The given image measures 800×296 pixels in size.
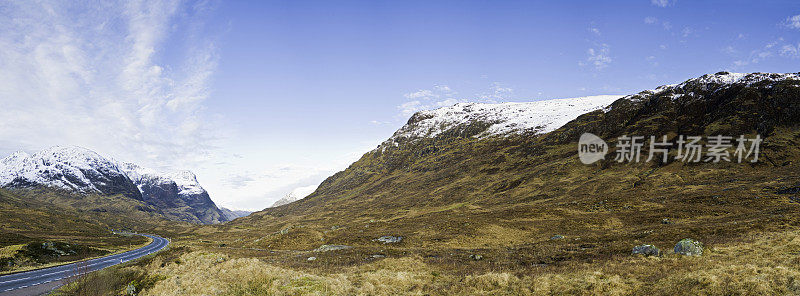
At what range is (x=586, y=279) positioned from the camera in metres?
15.2

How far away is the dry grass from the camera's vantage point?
12.6m

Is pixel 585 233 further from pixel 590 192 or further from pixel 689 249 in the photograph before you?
pixel 590 192

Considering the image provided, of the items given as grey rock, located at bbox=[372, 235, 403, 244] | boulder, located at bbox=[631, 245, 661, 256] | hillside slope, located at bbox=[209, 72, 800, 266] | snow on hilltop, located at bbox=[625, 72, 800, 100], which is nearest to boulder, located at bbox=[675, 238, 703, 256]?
boulder, located at bbox=[631, 245, 661, 256]

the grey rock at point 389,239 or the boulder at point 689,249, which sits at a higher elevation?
the boulder at point 689,249

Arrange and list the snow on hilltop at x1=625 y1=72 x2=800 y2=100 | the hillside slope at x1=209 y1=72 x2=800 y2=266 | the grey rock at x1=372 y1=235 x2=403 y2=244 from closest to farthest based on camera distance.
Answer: the hillside slope at x1=209 y1=72 x2=800 y2=266, the grey rock at x1=372 y1=235 x2=403 y2=244, the snow on hilltop at x1=625 y1=72 x2=800 y2=100

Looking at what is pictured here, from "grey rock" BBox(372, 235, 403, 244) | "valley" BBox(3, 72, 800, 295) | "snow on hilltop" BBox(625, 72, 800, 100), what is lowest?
"grey rock" BBox(372, 235, 403, 244)

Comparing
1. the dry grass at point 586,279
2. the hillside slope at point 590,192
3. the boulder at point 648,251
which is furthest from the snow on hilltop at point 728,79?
the dry grass at point 586,279

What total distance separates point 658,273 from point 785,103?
114 metres

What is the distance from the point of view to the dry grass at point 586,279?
12.6 metres

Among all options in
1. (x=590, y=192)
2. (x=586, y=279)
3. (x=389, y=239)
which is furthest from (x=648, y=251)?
(x=590, y=192)

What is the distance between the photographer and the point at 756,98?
298ft

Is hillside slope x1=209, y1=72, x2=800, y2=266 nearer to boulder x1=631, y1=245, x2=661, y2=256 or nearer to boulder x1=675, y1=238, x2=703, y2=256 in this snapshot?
boulder x1=631, y1=245, x2=661, y2=256

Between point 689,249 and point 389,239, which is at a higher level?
point 689,249

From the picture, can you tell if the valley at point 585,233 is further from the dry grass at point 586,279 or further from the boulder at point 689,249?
the boulder at point 689,249
